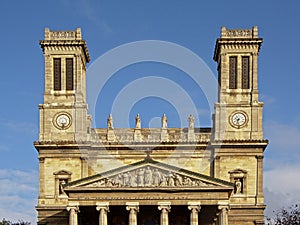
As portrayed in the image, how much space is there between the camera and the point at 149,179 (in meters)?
64.6

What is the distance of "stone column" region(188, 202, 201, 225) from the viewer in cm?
6391

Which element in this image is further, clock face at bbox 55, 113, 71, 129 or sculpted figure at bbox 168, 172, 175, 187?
clock face at bbox 55, 113, 71, 129

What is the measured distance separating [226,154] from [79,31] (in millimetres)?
19029

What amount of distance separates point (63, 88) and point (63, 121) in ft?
10.8

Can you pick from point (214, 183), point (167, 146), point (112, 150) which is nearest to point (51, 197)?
point (112, 150)

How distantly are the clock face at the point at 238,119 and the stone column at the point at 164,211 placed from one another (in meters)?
13.0

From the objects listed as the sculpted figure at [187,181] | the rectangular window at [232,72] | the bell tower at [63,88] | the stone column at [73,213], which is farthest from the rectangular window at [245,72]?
the stone column at [73,213]

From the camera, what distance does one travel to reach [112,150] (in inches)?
2884

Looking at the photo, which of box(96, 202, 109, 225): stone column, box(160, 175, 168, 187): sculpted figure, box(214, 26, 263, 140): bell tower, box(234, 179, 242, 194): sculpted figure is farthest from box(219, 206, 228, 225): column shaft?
box(214, 26, 263, 140): bell tower

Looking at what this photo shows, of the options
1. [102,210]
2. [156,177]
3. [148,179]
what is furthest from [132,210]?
[156,177]

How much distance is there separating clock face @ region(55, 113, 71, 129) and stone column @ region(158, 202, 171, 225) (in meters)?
14.7

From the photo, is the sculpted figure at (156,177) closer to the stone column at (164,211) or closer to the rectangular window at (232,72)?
the stone column at (164,211)

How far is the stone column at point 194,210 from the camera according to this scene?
210ft

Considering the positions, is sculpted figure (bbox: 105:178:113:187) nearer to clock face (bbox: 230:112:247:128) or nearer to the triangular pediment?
the triangular pediment
